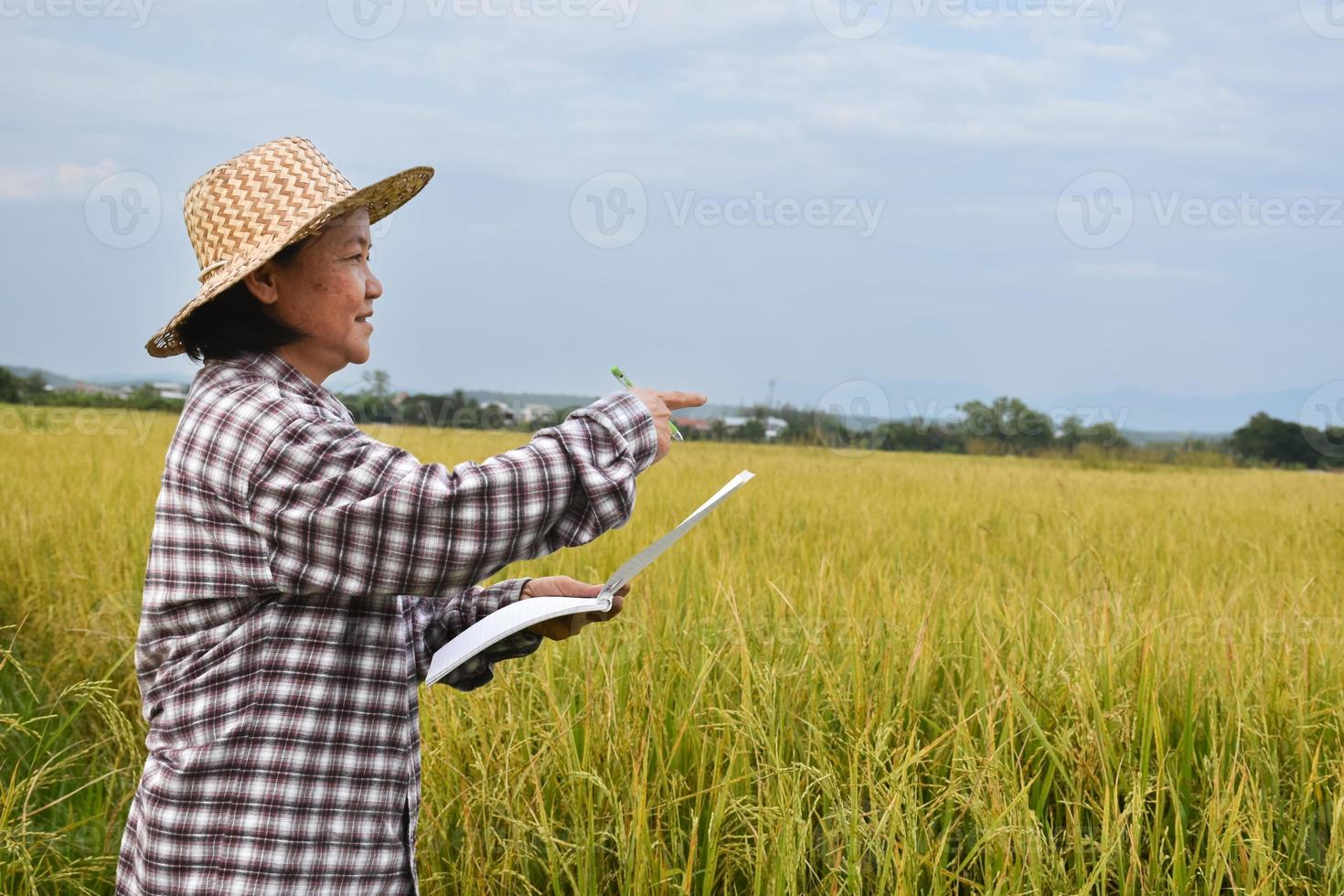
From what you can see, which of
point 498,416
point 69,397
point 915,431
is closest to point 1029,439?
point 915,431

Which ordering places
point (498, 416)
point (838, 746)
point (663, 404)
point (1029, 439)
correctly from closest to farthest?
point (663, 404) < point (838, 746) < point (498, 416) < point (1029, 439)

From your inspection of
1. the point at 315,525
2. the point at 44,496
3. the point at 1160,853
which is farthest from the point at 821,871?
the point at 44,496

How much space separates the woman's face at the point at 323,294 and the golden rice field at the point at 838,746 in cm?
84

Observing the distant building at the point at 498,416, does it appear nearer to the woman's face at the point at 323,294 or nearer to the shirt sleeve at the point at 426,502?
the woman's face at the point at 323,294

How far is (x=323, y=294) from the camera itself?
1551mm

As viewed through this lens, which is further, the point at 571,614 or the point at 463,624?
the point at 463,624

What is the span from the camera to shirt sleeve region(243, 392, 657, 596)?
133 centimetres

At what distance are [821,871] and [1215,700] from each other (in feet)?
3.21

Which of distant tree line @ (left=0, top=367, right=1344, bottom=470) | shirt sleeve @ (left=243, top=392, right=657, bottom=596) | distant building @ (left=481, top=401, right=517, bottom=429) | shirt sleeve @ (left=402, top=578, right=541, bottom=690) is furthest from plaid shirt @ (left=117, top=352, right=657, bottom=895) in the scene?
distant building @ (left=481, top=401, right=517, bottom=429)

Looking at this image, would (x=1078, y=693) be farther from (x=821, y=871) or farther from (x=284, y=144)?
(x=284, y=144)

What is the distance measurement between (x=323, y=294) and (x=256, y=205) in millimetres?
165

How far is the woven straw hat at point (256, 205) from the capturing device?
1510 mm

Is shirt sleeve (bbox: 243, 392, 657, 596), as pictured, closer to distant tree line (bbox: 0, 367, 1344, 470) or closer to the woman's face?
the woman's face

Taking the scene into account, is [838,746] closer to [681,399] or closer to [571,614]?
[571,614]
